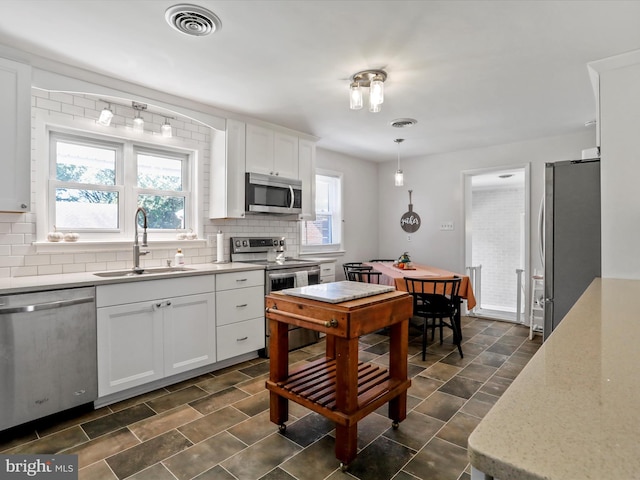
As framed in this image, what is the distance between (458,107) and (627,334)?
2793 mm

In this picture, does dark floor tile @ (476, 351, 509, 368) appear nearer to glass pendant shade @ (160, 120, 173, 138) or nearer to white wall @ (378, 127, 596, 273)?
white wall @ (378, 127, 596, 273)

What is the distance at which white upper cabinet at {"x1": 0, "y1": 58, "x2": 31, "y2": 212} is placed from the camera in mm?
2221

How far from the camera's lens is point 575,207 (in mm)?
2510

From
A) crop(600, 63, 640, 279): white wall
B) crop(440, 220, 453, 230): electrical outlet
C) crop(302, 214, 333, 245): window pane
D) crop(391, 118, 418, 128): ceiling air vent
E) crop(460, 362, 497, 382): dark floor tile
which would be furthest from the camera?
crop(440, 220, 453, 230): electrical outlet

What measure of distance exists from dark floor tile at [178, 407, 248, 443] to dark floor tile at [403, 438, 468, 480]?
111 centimetres

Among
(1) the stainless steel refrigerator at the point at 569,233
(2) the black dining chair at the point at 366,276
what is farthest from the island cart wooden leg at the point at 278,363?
(2) the black dining chair at the point at 366,276

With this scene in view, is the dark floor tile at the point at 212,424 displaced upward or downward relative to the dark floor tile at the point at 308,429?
upward

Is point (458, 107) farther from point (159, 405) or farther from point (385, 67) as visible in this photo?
point (159, 405)

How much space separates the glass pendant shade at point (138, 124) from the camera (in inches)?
118

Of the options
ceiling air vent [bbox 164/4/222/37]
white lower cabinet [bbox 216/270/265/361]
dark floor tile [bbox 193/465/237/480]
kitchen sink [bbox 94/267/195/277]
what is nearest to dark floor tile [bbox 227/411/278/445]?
dark floor tile [bbox 193/465/237/480]

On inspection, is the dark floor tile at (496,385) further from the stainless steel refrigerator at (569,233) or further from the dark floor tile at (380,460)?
the dark floor tile at (380,460)

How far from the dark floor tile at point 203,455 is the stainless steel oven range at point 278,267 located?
1408mm

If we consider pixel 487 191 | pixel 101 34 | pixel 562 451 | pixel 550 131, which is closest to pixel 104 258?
pixel 101 34

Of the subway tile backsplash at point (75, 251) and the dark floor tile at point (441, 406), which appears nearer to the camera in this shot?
the dark floor tile at point (441, 406)
